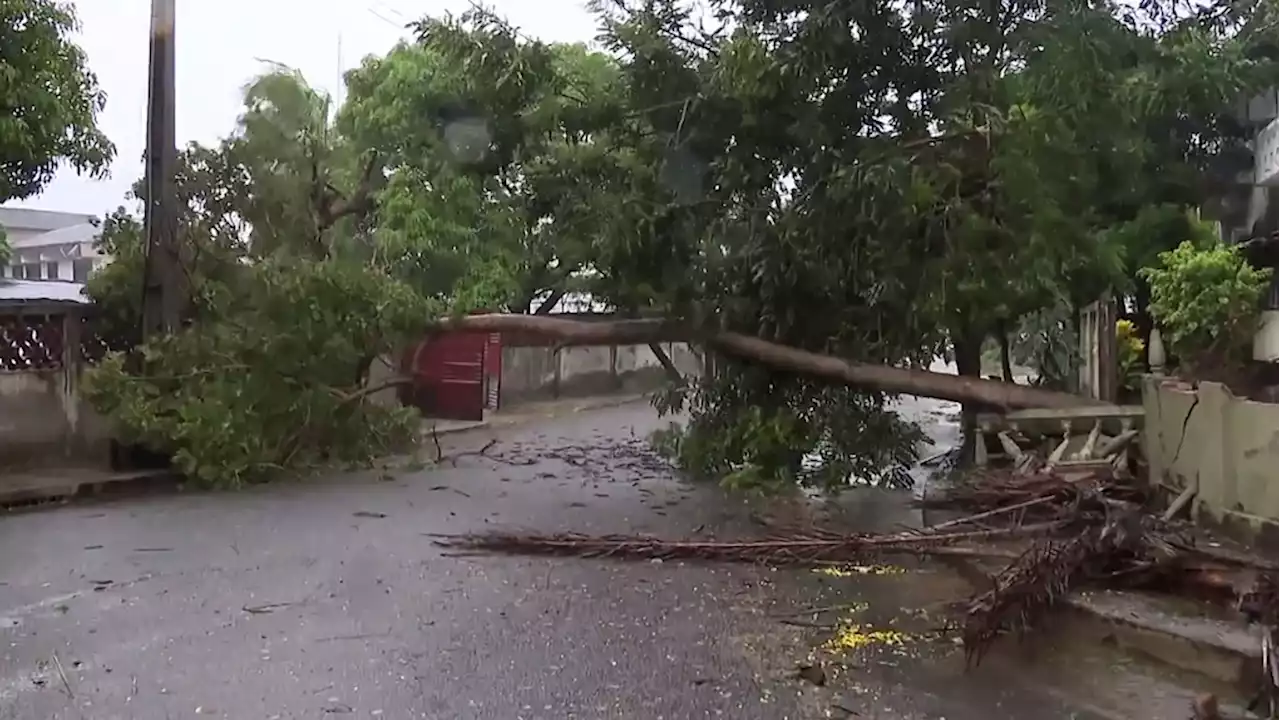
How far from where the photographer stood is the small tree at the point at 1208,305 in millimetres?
10188

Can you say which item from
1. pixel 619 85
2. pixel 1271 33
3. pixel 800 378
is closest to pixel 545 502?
pixel 800 378

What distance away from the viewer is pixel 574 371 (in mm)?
21719

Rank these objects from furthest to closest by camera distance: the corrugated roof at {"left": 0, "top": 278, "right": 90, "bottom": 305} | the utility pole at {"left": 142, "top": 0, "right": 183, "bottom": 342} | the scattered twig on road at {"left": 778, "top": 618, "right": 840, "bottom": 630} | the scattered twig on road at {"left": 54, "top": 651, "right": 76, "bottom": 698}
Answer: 1. the corrugated roof at {"left": 0, "top": 278, "right": 90, "bottom": 305}
2. the utility pole at {"left": 142, "top": 0, "right": 183, "bottom": 342}
3. the scattered twig on road at {"left": 778, "top": 618, "right": 840, "bottom": 630}
4. the scattered twig on road at {"left": 54, "top": 651, "right": 76, "bottom": 698}

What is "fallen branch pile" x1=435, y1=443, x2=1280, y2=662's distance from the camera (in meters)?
5.50

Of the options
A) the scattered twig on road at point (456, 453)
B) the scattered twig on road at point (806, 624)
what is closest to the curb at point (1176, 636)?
the scattered twig on road at point (806, 624)

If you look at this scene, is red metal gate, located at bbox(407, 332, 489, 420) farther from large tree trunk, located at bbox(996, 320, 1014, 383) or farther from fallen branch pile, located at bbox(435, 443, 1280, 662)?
fallen branch pile, located at bbox(435, 443, 1280, 662)

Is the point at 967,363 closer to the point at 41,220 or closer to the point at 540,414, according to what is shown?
the point at 540,414

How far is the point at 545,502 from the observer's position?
387 inches

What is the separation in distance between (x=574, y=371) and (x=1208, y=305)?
42.9ft

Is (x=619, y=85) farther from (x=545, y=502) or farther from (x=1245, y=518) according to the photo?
(x=1245, y=518)

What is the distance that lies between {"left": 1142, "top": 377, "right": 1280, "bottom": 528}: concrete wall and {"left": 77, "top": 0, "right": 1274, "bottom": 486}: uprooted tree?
1.73 meters

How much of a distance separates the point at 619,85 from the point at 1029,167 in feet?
12.2

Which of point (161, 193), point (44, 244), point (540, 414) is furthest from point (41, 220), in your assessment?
point (161, 193)

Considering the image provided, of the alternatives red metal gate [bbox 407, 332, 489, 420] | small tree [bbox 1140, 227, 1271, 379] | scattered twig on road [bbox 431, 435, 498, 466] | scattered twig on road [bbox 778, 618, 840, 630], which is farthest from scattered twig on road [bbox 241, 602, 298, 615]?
red metal gate [bbox 407, 332, 489, 420]
